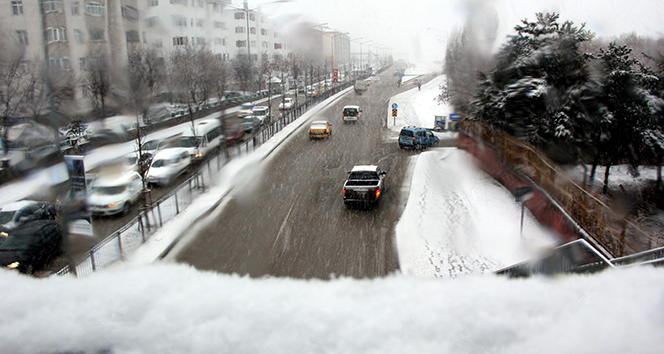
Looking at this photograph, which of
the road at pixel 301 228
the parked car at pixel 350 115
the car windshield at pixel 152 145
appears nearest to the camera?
the road at pixel 301 228

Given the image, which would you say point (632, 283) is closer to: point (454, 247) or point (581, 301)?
point (581, 301)

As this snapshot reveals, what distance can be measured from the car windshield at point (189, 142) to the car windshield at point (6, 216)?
16.9 feet

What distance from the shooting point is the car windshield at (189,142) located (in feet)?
34.7

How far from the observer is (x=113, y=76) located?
9.48m

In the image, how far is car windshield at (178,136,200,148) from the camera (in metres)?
10.6

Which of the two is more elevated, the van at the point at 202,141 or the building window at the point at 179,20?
the building window at the point at 179,20

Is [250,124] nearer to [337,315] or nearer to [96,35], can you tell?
[96,35]

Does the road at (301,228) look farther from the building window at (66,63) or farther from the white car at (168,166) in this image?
the building window at (66,63)

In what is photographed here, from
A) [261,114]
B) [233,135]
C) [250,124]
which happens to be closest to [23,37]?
[233,135]

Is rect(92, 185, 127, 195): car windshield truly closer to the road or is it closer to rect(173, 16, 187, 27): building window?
the road

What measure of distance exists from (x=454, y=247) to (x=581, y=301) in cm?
283

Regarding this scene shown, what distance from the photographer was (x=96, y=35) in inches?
349

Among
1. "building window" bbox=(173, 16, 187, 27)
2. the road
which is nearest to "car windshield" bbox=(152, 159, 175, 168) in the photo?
the road

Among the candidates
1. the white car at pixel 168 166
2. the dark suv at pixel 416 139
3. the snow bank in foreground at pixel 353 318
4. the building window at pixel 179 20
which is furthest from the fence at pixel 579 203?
the building window at pixel 179 20
